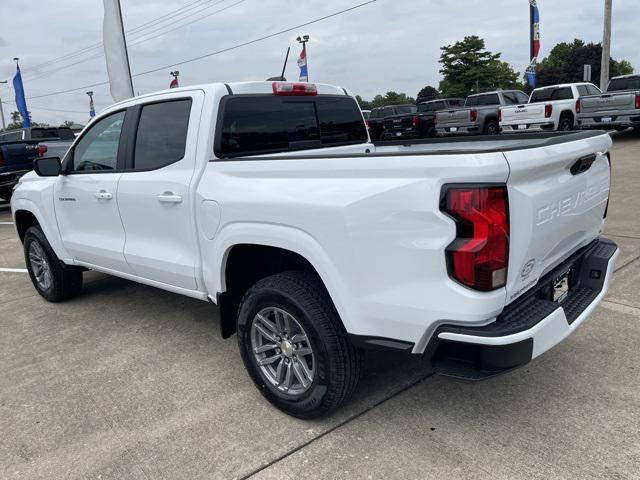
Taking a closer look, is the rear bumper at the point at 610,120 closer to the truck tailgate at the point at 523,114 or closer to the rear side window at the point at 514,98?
the truck tailgate at the point at 523,114

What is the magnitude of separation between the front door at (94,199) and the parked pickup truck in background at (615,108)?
51.0 feet

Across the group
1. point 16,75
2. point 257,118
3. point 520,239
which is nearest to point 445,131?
point 257,118

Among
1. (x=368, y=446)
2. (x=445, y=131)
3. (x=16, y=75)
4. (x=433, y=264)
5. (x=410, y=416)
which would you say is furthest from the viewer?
(x=16, y=75)

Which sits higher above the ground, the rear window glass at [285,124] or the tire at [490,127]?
the rear window glass at [285,124]

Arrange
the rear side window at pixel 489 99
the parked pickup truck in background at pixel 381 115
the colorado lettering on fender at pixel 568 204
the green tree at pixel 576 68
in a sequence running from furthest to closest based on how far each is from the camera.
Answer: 1. the green tree at pixel 576 68
2. the parked pickup truck in background at pixel 381 115
3. the rear side window at pixel 489 99
4. the colorado lettering on fender at pixel 568 204

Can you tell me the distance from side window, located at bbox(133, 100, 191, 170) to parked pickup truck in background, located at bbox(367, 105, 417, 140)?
54.5ft

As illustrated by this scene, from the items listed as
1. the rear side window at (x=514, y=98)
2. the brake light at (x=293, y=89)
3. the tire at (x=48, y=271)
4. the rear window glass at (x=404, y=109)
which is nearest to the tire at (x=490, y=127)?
the rear side window at (x=514, y=98)

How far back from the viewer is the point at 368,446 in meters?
2.68

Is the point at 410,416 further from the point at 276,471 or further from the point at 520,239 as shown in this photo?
the point at 520,239

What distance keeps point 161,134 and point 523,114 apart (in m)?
15.0

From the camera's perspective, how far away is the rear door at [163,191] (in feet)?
11.0

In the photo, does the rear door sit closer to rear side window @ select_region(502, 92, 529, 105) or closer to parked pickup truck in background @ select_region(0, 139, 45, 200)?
parked pickup truck in background @ select_region(0, 139, 45, 200)

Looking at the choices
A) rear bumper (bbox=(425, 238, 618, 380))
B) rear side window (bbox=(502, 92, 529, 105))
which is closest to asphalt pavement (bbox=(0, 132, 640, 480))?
rear bumper (bbox=(425, 238, 618, 380))

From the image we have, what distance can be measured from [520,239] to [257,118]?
1964mm
